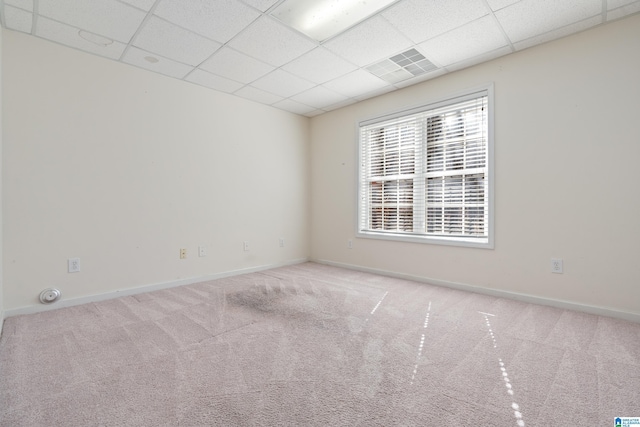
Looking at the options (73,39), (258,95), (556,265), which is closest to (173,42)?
(73,39)

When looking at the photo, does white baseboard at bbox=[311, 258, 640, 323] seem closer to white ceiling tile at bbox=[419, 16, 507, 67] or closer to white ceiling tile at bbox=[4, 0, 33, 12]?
white ceiling tile at bbox=[419, 16, 507, 67]

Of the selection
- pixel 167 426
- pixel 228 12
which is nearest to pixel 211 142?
pixel 228 12

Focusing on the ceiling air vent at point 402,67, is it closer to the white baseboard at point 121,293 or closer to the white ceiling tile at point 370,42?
the white ceiling tile at point 370,42

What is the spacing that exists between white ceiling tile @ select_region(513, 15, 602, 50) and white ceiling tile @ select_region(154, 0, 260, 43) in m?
2.48

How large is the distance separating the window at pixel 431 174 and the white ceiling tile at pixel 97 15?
2.95 m

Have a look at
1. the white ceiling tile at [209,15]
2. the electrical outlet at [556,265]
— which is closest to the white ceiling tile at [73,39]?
the white ceiling tile at [209,15]

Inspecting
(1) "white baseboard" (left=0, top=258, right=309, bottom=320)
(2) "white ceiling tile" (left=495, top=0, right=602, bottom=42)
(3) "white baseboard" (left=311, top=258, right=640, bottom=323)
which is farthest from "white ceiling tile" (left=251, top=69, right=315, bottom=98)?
(3) "white baseboard" (left=311, top=258, right=640, bottom=323)

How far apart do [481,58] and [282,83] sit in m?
2.22

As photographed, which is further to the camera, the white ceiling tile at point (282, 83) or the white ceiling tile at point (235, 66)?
the white ceiling tile at point (282, 83)

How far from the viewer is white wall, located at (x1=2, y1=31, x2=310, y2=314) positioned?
8.48 feet

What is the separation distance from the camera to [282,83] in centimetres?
365

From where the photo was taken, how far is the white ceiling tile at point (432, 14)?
2254 mm

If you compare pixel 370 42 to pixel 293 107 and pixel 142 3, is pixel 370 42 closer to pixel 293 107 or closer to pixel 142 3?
pixel 142 3

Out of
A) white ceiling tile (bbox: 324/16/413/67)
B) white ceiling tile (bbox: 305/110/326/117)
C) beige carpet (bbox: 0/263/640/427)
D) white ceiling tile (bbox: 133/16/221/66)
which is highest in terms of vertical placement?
white ceiling tile (bbox: 305/110/326/117)
